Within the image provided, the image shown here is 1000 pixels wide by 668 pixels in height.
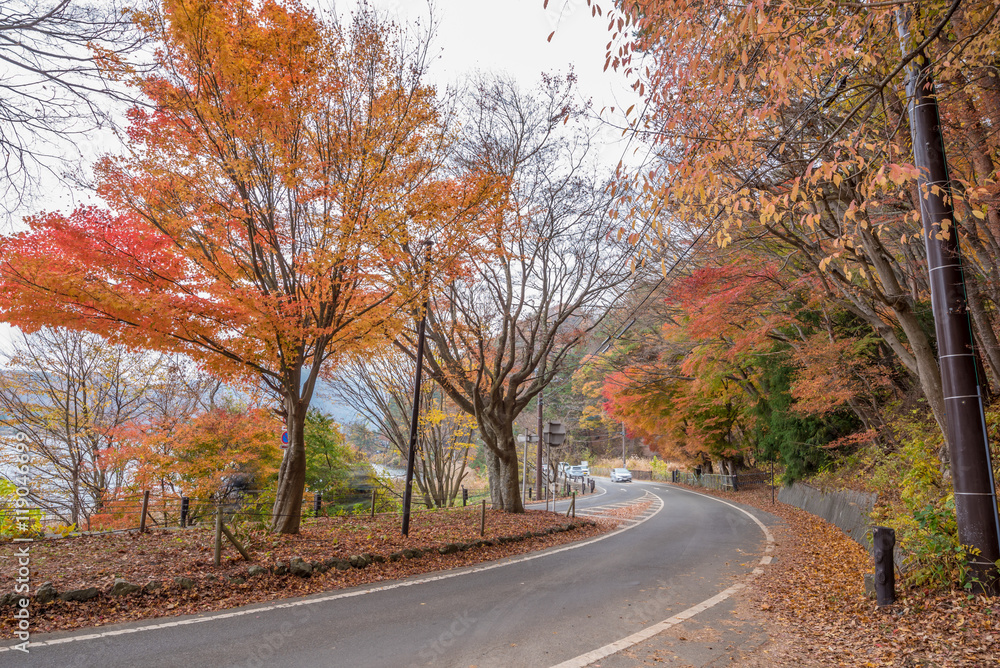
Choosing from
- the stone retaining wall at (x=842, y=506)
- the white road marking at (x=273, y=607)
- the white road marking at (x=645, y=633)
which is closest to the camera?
the white road marking at (x=645, y=633)

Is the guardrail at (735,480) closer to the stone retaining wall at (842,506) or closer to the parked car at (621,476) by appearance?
the parked car at (621,476)

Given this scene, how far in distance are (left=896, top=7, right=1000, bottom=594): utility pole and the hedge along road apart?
10.3ft

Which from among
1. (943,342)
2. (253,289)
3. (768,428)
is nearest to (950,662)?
(943,342)

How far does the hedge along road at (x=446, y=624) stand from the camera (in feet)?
15.7

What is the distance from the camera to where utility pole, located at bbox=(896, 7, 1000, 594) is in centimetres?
492

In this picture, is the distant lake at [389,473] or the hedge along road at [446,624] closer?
the hedge along road at [446,624]

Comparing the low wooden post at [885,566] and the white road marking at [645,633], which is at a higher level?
the low wooden post at [885,566]

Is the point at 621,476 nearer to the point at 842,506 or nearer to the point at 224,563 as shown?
the point at 842,506

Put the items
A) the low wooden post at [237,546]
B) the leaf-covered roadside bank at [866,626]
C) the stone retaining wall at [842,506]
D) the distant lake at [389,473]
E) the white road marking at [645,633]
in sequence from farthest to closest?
the distant lake at [389,473], the stone retaining wall at [842,506], the low wooden post at [237,546], the white road marking at [645,633], the leaf-covered roadside bank at [866,626]

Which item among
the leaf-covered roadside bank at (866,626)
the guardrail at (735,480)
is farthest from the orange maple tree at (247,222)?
the guardrail at (735,480)

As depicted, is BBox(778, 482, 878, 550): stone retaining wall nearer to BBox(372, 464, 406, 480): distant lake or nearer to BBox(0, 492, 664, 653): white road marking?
BBox(0, 492, 664, 653): white road marking

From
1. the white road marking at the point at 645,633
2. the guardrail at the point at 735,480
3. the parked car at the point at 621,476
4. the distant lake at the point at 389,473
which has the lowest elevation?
the parked car at the point at 621,476

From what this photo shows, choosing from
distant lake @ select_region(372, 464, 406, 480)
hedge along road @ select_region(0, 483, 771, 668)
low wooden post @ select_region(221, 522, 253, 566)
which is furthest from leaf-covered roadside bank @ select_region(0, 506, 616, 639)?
distant lake @ select_region(372, 464, 406, 480)

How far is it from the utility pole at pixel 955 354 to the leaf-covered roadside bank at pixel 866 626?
0.53 meters
